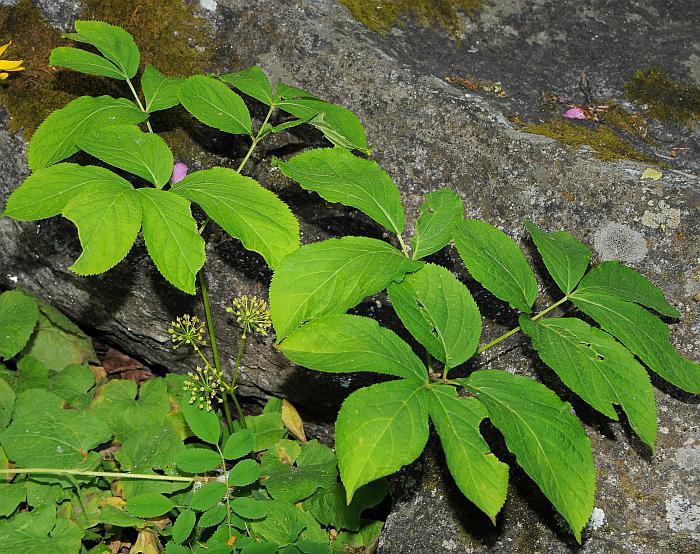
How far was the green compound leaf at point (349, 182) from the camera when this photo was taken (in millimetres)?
1824

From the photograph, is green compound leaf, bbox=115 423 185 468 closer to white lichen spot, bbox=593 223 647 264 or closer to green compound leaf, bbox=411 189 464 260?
green compound leaf, bbox=411 189 464 260

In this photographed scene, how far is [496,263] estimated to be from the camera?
5.88 feet

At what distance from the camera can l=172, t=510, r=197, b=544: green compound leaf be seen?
1.98m

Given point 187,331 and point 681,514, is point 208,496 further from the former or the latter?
point 681,514

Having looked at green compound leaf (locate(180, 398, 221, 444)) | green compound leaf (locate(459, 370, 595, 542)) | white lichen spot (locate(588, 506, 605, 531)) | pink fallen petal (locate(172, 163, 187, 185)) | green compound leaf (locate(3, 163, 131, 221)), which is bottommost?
white lichen spot (locate(588, 506, 605, 531))

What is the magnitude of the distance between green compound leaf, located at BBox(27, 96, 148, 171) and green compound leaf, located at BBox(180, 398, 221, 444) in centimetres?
85

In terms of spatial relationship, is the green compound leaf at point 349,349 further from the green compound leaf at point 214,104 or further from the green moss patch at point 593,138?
the green moss patch at point 593,138

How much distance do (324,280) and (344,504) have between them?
955 millimetres

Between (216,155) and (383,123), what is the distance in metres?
0.62

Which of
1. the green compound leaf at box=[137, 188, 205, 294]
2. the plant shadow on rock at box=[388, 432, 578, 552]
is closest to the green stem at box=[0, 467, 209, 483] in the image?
the plant shadow on rock at box=[388, 432, 578, 552]

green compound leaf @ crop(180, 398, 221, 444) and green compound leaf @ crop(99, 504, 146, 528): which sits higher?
green compound leaf @ crop(180, 398, 221, 444)

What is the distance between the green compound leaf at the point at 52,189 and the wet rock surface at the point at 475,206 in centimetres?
79

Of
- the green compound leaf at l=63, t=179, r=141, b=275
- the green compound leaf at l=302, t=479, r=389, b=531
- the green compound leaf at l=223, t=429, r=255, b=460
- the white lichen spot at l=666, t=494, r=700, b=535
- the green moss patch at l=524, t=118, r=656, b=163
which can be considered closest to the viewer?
the green compound leaf at l=63, t=179, r=141, b=275

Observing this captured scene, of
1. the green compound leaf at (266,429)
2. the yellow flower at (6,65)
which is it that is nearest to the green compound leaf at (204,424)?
the green compound leaf at (266,429)
